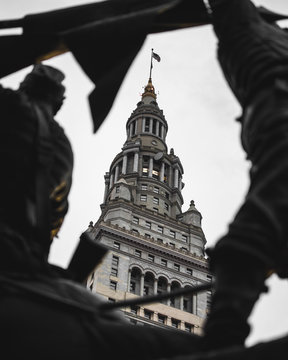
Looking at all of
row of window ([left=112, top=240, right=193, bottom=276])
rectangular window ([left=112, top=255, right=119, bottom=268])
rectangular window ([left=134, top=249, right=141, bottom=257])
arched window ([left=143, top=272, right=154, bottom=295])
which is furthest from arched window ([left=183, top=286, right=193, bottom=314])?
rectangular window ([left=112, top=255, right=119, bottom=268])

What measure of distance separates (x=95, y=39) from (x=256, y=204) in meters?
2.42

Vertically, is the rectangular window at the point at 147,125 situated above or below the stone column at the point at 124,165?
above

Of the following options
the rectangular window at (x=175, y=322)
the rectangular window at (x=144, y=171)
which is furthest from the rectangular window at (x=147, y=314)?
the rectangular window at (x=144, y=171)

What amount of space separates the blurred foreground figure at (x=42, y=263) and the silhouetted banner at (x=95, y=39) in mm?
330

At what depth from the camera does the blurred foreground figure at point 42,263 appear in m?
3.72

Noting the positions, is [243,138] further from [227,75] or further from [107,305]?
[107,305]

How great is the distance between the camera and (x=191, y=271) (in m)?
80.2

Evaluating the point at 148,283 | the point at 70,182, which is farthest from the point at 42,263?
the point at 148,283

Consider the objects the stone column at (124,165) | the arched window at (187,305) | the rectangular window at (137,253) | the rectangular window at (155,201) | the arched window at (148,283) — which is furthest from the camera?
the stone column at (124,165)

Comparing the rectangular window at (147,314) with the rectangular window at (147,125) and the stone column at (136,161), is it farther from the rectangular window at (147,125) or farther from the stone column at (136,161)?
the rectangular window at (147,125)

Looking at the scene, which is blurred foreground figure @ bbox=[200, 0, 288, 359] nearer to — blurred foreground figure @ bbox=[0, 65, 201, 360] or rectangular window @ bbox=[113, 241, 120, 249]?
blurred foreground figure @ bbox=[0, 65, 201, 360]

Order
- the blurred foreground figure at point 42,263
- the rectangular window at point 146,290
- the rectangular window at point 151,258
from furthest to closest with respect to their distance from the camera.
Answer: the rectangular window at point 151,258, the rectangular window at point 146,290, the blurred foreground figure at point 42,263

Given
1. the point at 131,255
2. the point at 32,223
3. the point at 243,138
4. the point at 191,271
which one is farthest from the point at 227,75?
the point at 191,271

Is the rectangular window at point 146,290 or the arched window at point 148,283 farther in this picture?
the arched window at point 148,283
